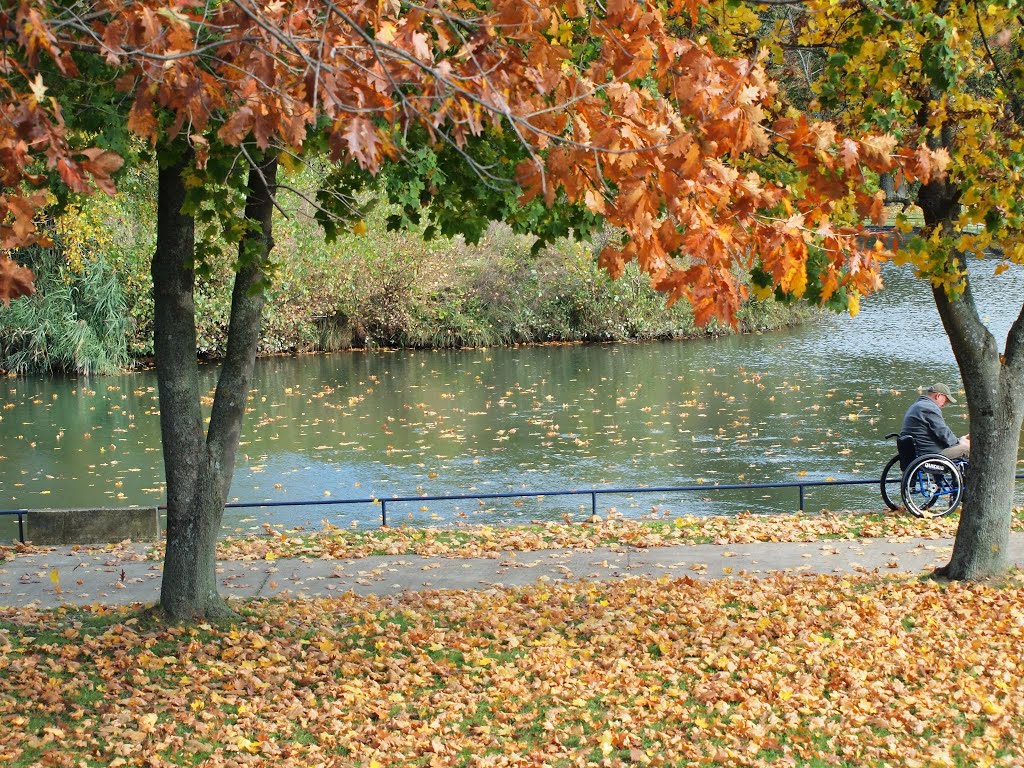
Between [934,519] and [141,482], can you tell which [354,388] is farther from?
[934,519]

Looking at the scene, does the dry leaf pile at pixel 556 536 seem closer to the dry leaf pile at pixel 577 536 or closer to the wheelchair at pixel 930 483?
the dry leaf pile at pixel 577 536

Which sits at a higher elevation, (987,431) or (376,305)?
(376,305)

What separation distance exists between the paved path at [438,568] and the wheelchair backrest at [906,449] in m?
2.00

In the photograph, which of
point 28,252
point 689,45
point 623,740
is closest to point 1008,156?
point 689,45

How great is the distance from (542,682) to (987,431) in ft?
15.2

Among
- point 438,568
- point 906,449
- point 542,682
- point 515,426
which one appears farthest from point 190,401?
point 515,426

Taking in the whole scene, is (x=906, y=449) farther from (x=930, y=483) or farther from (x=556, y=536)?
(x=556, y=536)

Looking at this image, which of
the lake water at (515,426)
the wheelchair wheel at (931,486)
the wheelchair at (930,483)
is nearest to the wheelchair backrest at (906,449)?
the wheelchair at (930,483)

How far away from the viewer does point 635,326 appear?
3997 cm

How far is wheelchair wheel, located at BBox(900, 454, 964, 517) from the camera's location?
13.1m

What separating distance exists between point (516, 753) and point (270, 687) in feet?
6.17

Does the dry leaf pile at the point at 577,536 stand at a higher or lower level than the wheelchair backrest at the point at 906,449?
lower

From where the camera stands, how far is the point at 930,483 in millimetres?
13320

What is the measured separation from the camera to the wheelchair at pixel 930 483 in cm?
1313
